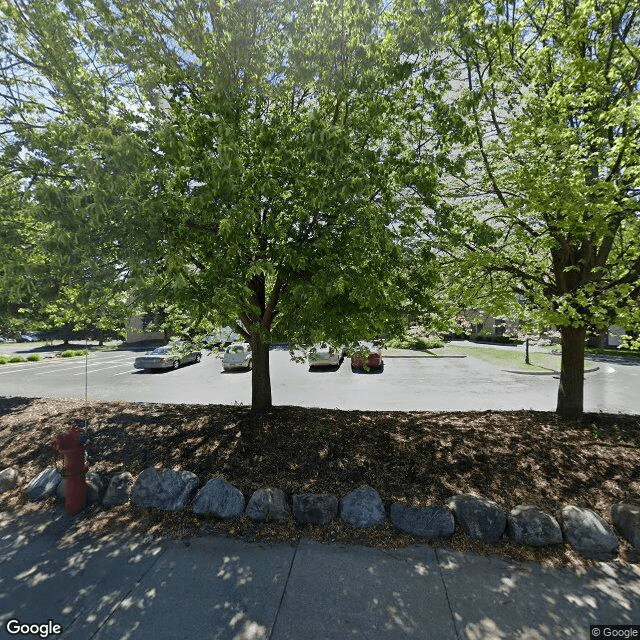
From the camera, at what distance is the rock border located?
3.82 m

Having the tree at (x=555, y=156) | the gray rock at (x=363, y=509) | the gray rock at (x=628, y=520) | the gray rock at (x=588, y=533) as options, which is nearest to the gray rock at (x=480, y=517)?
the gray rock at (x=588, y=533)

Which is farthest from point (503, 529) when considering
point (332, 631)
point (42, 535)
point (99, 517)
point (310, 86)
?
point (310, 86)

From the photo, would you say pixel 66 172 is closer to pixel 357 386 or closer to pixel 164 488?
pixel 164 488

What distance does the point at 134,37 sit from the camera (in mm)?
4574

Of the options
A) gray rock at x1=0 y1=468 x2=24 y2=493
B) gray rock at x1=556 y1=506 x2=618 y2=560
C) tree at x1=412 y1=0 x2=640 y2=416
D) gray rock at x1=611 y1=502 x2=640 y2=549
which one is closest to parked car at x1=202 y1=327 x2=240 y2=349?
gray rock at x1=0 y1=468 x2=24 y2=493

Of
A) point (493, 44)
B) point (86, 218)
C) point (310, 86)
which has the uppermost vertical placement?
point (493, 44)

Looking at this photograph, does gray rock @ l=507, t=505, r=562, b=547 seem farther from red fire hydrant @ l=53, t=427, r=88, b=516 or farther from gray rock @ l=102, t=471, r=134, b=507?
red fire hydrant @ l=53, t=427, r=88, b=516

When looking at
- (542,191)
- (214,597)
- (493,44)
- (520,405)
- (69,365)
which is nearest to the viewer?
(214,597)

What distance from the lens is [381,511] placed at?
4.15m

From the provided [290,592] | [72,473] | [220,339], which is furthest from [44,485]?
[290,592]

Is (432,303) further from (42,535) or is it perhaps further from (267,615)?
(42,535)

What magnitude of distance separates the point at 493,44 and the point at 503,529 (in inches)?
288

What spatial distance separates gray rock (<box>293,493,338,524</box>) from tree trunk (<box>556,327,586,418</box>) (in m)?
5.27

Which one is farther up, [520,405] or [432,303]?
[432,303]
